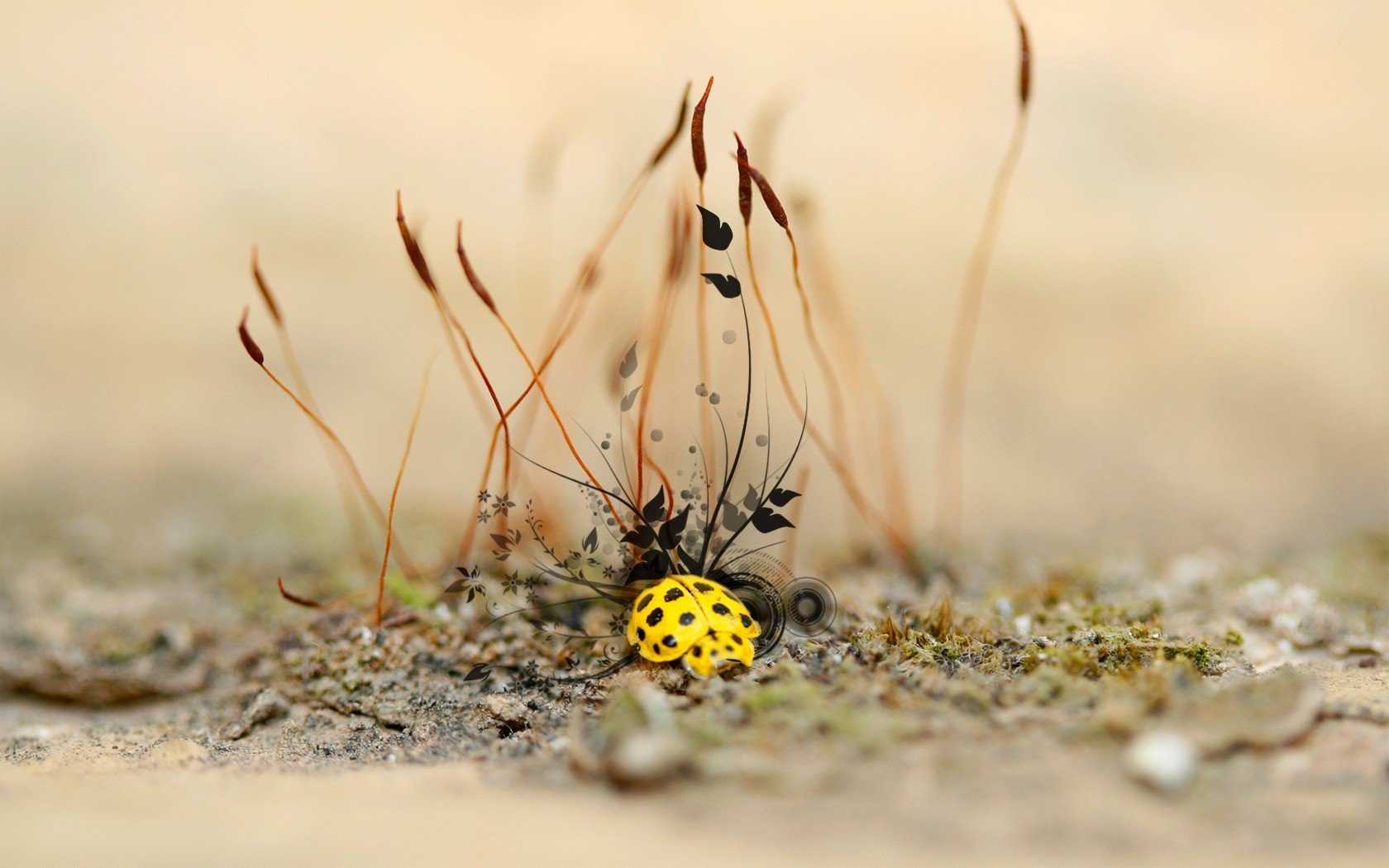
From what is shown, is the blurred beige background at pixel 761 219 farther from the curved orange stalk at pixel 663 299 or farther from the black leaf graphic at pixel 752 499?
the black leaf graphic at pixel 752 499

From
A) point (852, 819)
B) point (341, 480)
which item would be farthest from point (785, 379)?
point (341, 480)

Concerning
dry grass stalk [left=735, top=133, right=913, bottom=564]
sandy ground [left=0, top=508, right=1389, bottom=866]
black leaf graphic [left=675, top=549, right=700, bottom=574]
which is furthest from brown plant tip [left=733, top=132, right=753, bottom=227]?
sandy ground [left=0, top=508, right=1389, bottom=866]

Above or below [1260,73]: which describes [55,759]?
below

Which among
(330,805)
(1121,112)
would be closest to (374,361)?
(330,805)

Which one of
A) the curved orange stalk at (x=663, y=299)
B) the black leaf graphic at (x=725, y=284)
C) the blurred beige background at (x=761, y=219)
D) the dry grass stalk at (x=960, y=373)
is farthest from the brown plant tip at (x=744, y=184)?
the dry grass stalk at (x=960, y=373)

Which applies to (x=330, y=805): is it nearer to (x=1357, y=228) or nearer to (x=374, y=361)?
(x=374, y=361)

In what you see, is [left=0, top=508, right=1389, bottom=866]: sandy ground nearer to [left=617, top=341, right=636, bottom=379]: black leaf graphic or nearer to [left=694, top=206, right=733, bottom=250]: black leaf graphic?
[left=617, top=341, right=636, bottom=379]: black leaf graphic
